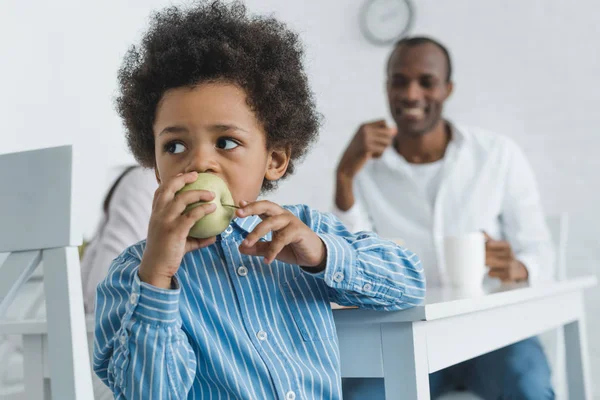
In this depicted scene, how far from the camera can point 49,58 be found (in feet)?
10.0

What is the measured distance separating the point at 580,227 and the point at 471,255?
1224 millimetres

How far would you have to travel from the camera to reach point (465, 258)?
4.58 feet

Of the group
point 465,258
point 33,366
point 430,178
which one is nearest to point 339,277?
point 33,366

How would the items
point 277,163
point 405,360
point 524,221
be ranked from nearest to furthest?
1. point 405,360
2. point 277,163
3. point 524,221

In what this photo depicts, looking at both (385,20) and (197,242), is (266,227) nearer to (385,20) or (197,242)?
(197,242)

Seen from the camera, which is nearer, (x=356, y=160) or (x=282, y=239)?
(x=282, y=239)

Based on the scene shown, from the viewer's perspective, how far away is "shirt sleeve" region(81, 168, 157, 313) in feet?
5.52

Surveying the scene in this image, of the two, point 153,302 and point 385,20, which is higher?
point 385,20

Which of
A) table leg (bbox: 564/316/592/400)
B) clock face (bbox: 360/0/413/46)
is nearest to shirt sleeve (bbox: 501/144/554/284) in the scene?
table leg (bbox: 564/316/592/400)

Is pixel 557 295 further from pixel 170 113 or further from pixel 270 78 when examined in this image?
pixel 170 113

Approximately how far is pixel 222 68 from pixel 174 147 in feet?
0.40

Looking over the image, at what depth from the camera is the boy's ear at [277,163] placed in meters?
0.95

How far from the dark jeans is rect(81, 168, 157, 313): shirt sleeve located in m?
0.80

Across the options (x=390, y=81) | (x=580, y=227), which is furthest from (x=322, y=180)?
(x=580, y=227)
